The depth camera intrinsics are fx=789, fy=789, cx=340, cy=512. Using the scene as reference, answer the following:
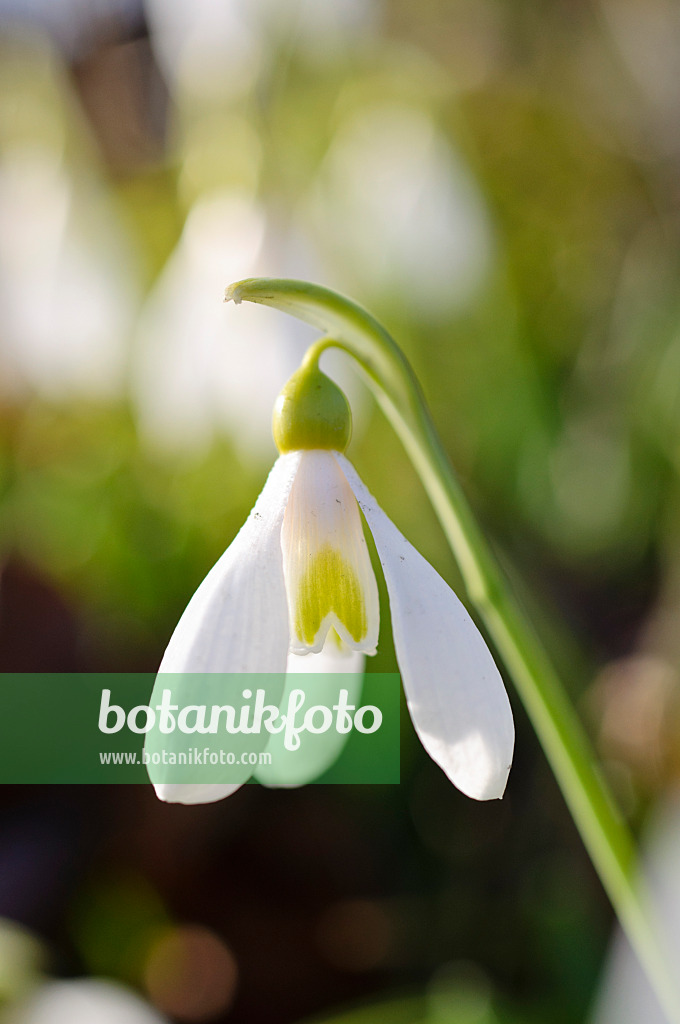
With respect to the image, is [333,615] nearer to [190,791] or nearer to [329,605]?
[329,605]

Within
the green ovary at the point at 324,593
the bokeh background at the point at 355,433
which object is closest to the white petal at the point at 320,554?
the green ovary at the point at 324,593

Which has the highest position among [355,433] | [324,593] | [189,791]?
[355,433]

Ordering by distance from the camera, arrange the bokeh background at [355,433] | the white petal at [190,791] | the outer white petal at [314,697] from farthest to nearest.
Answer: the bokeh background at [355,433] < the outer white petal at [314,697] < the white petal at [190,791]

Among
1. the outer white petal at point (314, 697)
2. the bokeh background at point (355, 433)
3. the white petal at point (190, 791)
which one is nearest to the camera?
the white petal at point (190, 791)

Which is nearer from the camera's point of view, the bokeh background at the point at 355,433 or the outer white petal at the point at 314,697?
the outer white petal at the point at 314,697

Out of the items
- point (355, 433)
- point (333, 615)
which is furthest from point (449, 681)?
point (355, 433)

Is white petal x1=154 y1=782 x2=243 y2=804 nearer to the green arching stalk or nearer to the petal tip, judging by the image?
the petal tip

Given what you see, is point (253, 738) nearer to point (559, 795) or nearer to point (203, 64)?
point (559, 795)
